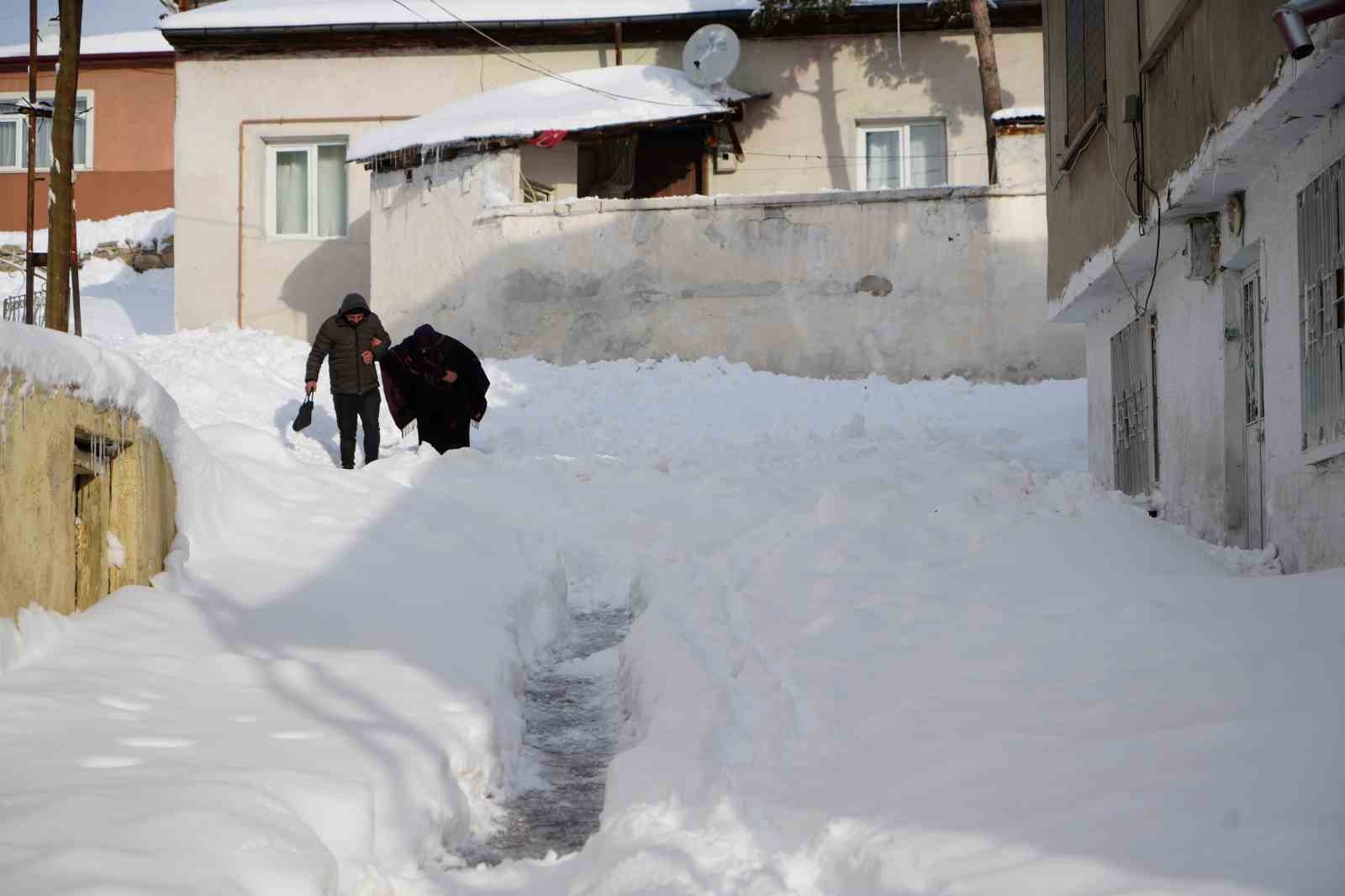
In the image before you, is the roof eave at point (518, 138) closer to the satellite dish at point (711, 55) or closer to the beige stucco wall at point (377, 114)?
the satellite dish at point (711, 55)

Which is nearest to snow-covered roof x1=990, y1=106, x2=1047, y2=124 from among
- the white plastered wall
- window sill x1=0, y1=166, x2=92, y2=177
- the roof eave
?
the roof eave

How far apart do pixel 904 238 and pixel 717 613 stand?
34.4 ft

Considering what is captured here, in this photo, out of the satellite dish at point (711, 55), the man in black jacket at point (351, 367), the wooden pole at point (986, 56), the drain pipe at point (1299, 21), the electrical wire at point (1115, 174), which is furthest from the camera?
the satellite dish at point (711, 55)

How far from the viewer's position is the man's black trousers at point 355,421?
483 inches

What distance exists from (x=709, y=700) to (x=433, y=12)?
57.7 ft

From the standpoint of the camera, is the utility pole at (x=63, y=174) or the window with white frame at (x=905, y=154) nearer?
the utility pole at (x=63, y=174)

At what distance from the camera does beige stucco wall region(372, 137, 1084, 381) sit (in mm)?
17062

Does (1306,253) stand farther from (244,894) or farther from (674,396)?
(674,396)

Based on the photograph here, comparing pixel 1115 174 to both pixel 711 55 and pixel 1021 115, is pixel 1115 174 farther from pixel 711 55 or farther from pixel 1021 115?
pixel 711 55

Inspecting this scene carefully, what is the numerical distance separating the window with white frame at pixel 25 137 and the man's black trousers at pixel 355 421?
1955cm

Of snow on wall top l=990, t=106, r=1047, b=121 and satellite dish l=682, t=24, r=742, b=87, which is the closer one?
snow on wall top l=990, t=106, r=1047, b=121

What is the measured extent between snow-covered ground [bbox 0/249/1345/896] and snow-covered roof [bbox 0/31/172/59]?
21.8 meters

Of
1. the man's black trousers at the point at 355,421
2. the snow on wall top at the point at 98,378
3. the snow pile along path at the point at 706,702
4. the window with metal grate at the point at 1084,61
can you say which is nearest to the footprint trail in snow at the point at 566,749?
the snow pile along path at the point at 706,702

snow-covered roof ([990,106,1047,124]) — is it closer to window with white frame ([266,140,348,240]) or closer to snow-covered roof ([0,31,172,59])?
window with white frame ([266,140,348,240])
